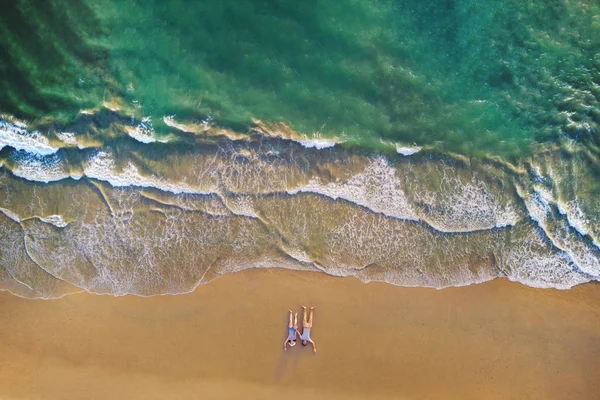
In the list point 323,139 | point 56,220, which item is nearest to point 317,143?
point 323,139

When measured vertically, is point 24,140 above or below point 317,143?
below

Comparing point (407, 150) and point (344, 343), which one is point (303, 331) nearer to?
point (344, 343)

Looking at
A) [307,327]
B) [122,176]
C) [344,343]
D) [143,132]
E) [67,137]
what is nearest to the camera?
[307,327]

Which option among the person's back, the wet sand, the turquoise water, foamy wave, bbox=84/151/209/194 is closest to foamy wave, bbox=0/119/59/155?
the turquoise water

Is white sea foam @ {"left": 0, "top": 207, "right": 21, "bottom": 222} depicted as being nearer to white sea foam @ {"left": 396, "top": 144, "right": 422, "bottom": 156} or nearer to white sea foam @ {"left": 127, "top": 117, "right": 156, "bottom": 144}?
white sea foam @ {"left": 127, "top": 117, "right": 156, "bottom": 144}

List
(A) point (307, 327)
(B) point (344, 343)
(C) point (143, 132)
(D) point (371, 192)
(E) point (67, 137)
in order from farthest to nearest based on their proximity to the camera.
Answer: (E) point (67, 137)
(C) point (143, 132)
(D) point (371, 192)
(B) point (344, 343)
(A) point (307, 327)

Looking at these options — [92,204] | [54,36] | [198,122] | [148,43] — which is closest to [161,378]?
[92,204]

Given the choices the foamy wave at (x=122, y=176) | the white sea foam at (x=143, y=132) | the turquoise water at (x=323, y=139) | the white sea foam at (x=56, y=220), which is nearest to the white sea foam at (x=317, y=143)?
the turquoise water at (x=323, y=139)
